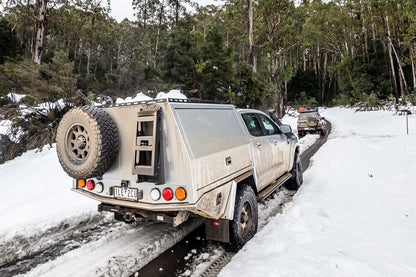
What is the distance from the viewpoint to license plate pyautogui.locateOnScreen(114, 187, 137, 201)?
2.91 m

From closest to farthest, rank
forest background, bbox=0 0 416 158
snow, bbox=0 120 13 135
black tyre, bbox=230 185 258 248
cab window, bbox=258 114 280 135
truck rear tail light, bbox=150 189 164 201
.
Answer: truck rear tail light, bbox=150 189 164 201 → black tyre, bbox=230 185 258 248 → cab window, bbox=258 114 280 135 → snow, bbox=0 120 13 135 → forest background, bbox=0 0 416 158

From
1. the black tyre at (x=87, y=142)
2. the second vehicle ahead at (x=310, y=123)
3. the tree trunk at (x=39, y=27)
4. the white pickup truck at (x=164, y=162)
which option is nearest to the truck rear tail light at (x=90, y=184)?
the white pickup truck at (x=164, y=162)

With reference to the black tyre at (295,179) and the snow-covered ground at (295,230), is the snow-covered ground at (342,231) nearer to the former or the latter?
the snow-covered ground at (295,230)

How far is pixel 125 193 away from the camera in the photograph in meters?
2.97

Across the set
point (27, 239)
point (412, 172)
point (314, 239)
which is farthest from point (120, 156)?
point (412, 172)

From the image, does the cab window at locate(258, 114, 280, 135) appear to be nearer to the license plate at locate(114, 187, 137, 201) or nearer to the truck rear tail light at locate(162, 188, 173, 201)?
the truck rear tail light at locate(162, 188, 173, 201)

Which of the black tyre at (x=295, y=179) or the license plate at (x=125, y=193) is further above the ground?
the license plate at (x=125, y=193)

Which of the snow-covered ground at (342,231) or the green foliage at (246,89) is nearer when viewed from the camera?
the snow-covered ground at (342,231)

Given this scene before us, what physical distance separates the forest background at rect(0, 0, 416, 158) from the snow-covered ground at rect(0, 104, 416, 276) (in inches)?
191

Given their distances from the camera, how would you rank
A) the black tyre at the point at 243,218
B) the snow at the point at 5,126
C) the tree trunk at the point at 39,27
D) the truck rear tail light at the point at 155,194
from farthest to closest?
the tree trunk at the point at 39,27
the snow at the point at 5,126
the black tyre at the point at 243,218
the truck rear tail light at the point at 155,194

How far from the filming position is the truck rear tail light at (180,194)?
2.63 metres

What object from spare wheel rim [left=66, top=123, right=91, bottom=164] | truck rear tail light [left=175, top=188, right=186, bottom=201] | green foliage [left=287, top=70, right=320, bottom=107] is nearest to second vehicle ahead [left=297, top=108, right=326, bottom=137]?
truck rear tail light [left=175, top=188, right=186, bottom=201]

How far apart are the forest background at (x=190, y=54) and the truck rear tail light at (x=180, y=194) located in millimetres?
7869

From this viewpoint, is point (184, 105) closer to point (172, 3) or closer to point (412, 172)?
point (412, 172)
